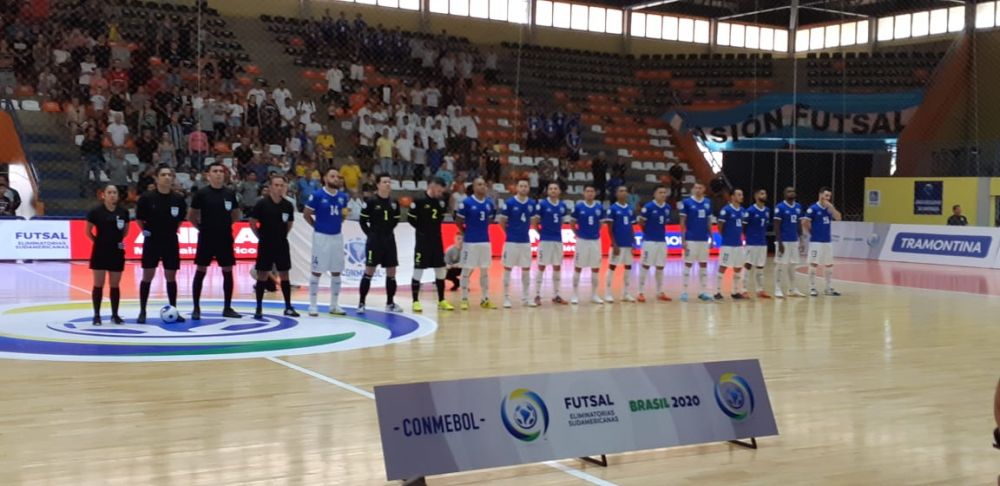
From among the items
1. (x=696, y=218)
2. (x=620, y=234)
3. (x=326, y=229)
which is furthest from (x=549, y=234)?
(x=326, y=229)

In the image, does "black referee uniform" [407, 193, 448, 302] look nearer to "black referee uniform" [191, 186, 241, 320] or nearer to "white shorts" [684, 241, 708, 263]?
"black referee uniform" [191, 186, 241, 320]

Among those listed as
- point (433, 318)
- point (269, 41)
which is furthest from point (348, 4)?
point (433, 318)

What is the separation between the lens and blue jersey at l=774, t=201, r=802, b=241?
645 inches

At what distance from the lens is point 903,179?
28.7 m

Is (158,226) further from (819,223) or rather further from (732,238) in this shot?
(819,223)

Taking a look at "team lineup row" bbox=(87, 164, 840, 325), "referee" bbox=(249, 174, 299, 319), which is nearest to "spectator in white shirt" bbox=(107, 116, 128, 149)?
"team lineup row" bbox=(87, 164, 840, 325)

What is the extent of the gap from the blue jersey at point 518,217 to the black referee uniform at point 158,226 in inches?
187

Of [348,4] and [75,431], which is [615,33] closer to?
[348,4]

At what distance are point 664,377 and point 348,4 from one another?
25.6 meters

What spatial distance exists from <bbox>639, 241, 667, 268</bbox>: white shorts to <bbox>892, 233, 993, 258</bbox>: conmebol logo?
479 inches

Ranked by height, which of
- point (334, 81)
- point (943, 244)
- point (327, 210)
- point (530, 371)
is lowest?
point (530, 371)

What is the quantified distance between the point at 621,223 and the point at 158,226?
6940 mm

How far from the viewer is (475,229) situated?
13711 mm

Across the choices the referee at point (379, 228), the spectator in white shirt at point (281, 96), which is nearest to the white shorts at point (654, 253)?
the referee at point (379, 228)
